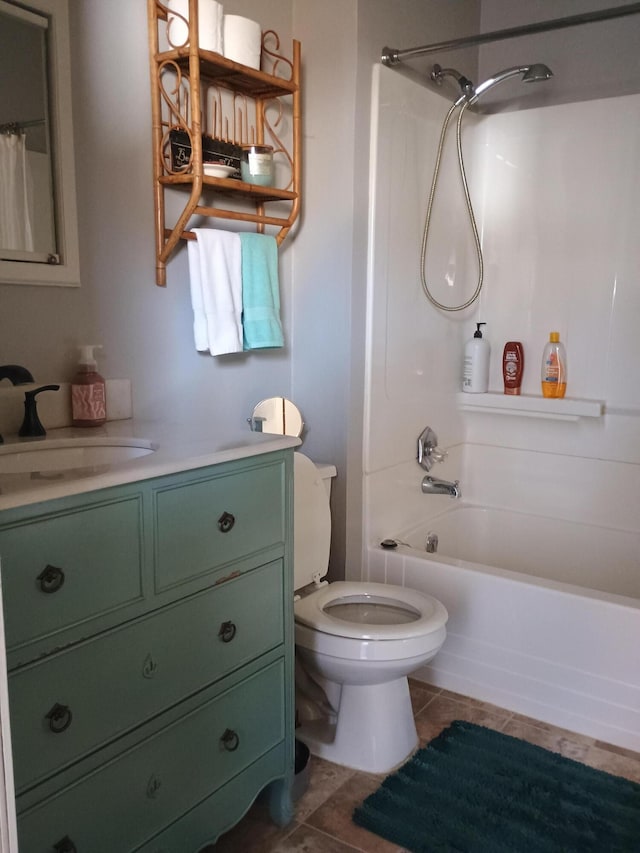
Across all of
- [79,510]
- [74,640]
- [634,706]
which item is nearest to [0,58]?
[79,510]

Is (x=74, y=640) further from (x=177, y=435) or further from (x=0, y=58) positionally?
(x=0, y=58)

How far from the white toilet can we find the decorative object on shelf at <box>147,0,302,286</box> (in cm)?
75

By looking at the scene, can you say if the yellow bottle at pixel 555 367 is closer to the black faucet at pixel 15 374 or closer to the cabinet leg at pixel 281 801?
the cabinet leg at pixel 281 801

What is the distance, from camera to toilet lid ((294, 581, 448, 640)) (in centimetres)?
195

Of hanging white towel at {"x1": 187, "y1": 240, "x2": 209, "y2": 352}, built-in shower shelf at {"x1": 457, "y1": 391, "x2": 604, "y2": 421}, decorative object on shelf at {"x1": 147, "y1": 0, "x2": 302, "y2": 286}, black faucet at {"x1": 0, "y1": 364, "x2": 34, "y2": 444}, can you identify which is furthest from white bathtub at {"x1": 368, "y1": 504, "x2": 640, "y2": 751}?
black faucet at {"x1": 0, "y1": 364, "x2": 34, "y2": 444}

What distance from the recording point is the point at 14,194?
1.67 meters

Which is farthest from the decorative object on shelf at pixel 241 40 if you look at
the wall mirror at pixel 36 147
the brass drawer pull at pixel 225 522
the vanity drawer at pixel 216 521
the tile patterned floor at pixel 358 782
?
the tile patterned floor at pixel 358 782

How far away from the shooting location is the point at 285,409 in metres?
2.28

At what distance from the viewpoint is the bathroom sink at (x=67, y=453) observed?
1.55 m

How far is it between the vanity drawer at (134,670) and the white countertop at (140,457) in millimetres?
270

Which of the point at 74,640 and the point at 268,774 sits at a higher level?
the point at 74,640

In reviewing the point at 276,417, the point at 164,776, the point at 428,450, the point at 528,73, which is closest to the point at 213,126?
the point at 276,417

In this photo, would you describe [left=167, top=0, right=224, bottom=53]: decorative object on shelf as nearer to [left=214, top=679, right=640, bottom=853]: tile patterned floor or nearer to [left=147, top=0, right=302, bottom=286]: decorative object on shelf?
[left=147, top=0, right=302, bottom=286]: decorative object on shelf

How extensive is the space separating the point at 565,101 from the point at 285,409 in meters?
1.76
